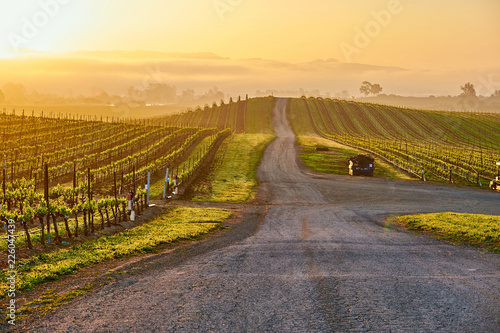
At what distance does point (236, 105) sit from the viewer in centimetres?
17975

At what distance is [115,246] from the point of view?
21078 mm

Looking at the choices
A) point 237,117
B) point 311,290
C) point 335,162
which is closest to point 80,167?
point 335,162

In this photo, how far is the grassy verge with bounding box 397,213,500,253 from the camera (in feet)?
78.3

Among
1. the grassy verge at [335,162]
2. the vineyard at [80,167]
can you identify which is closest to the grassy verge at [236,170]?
the vineyard at [80,167]

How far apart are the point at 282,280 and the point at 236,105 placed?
16645 centimetres

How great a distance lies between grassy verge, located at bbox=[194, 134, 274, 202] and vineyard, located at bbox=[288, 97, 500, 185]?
73.4ft

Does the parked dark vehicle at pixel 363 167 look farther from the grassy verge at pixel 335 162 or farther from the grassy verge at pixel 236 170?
the grassy verge at pixel 236 170

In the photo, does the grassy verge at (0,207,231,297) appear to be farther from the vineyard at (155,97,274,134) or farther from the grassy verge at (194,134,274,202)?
the vineyard at (155,97,274,134)

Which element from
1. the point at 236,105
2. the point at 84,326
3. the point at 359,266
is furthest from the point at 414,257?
the point at 236,105

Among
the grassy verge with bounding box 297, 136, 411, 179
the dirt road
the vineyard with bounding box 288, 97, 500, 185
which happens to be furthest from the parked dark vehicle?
the dirt road

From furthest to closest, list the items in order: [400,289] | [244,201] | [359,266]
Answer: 1. [244,201]
2. [359,266]
3. [400,289]

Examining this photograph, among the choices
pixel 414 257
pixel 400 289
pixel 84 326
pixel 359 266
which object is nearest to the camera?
pixel 84 326

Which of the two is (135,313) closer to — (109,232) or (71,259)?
(71,259)

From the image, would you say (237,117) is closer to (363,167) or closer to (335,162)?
(335,162)
